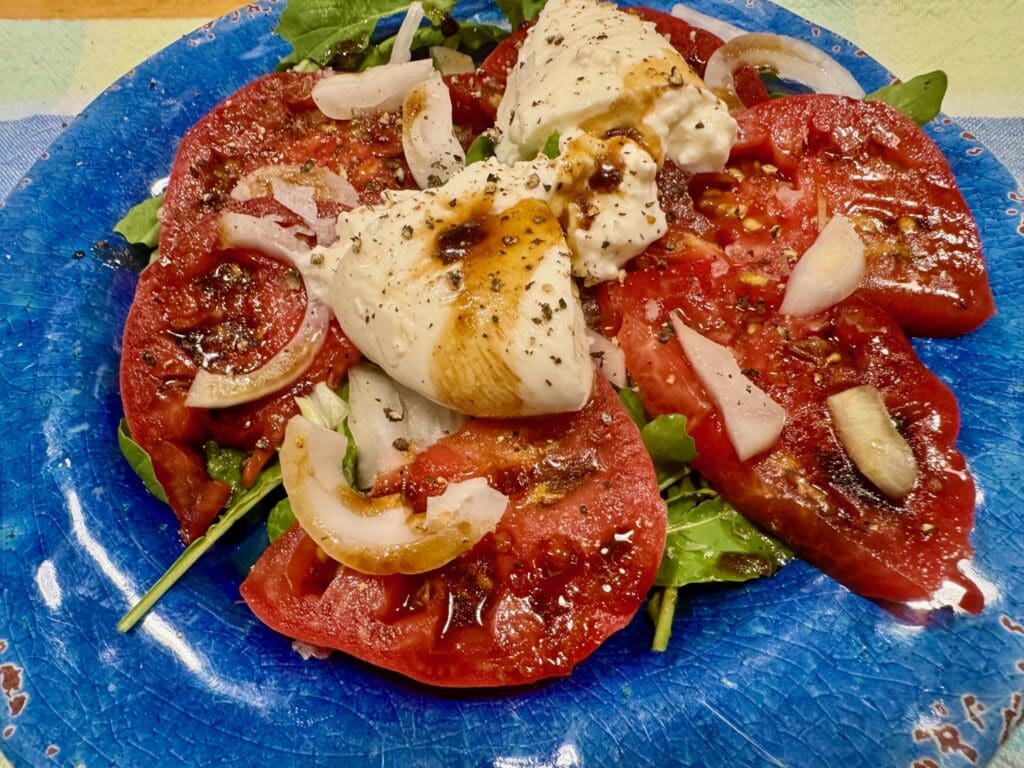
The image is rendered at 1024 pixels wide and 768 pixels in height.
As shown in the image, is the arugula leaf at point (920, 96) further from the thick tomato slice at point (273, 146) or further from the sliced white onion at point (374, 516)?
the sliced white onion at point (374, 516)

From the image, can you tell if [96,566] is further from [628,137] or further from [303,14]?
[303,14]

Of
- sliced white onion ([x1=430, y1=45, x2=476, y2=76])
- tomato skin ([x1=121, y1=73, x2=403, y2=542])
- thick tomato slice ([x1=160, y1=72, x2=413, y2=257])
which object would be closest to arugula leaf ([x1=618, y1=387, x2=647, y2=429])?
tomato skin ([x1=121, y1=73, x2=403, y2=542])

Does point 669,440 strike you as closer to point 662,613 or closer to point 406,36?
point 662,613

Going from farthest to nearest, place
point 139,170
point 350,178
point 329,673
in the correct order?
point 139,170, point 350,178, point 329,673

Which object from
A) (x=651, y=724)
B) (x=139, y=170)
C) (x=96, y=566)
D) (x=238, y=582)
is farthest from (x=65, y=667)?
(x=139, y=170)

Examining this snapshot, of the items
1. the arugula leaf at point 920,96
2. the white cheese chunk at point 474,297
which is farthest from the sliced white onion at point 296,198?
the arugula leaf at point 920,96


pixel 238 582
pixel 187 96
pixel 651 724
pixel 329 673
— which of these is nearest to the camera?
pixel 651 724
